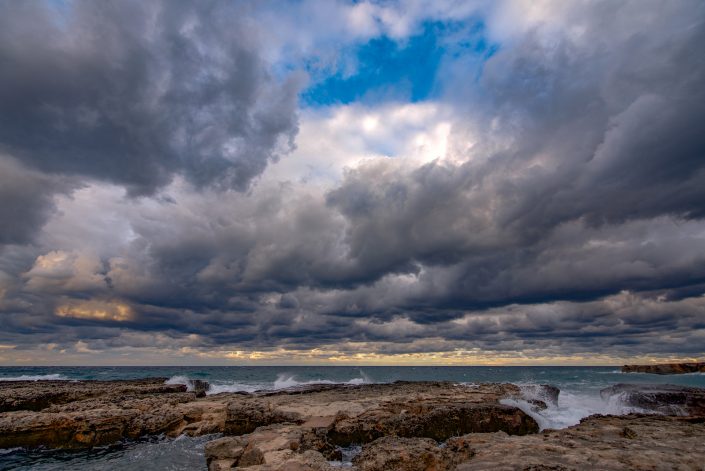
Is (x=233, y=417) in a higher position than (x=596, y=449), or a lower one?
lower

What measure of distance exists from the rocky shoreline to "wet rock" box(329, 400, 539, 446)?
0.15ft

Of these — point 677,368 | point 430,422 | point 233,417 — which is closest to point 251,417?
point 233,417

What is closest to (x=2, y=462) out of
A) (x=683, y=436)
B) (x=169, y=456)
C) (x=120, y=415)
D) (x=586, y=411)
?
(x=120, y=415)

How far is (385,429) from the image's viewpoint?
16734mm

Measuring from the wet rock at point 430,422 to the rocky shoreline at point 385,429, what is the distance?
46 mm

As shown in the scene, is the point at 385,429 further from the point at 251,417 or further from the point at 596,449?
the point at 596,449

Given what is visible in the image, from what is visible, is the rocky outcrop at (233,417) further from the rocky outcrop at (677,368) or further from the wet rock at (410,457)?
the rocky outcrop at (677,368)

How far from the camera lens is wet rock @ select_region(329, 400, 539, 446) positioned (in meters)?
16.6

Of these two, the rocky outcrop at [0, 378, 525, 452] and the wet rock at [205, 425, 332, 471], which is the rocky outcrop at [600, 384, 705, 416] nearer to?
the rocky outcrop at [0, 378, 525, 452]

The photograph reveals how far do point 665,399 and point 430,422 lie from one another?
619 inches

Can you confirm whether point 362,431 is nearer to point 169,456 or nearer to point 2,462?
point 169,456

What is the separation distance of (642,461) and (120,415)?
21546 mm

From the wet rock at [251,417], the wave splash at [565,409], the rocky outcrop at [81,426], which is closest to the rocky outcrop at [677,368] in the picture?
the wave splash at [565,409]

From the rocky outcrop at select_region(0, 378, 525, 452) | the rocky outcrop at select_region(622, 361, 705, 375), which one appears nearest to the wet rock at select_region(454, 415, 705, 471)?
the rocky outcrop at select_region(0, 378, 525, 452)
